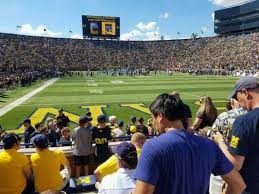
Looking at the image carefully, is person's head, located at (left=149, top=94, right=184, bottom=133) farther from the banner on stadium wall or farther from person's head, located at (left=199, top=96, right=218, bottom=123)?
the banner on stadium wall

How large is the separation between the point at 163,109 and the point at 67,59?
93647mm

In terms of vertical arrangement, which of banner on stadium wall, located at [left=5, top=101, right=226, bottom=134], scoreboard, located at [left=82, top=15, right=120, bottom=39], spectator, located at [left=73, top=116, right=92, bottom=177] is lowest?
banner on stadium wall, located at [left=5, top=101, right=226, bottom=134]

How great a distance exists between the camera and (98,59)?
99.6 m

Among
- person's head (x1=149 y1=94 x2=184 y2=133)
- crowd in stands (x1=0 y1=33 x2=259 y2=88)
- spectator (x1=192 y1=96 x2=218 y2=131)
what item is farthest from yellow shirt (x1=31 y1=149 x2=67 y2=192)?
crowd in stands (x1=0 y1=33 x2=259 y2=88)

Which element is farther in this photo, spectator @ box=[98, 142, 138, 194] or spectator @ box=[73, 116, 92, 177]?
spectator @ box=[73, 116, 92, 177]

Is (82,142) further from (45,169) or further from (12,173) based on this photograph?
(12,173)

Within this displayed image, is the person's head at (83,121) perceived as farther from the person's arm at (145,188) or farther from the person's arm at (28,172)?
the person's arm at (145,188)

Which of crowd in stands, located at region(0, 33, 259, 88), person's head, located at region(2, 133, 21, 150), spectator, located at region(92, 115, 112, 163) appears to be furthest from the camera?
crowd in stands, located at region(0, 33, 259, 88)

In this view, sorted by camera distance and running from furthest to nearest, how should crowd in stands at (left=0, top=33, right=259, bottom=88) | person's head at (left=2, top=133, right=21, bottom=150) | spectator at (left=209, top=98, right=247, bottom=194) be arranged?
crowd in stands at (left=0, top=33, right=259, bottom=88) < person's head at (left=2, top=133, right=21, bottom=150) < spectator at (left=209, top=98, right=247, bottom=194)

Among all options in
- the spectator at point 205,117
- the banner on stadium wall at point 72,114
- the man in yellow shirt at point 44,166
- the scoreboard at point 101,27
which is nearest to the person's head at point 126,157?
the man in yellow shirt at point 44,166

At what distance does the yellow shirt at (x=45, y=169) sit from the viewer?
5.68 meters

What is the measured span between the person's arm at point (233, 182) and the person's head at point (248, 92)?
34.0 inches

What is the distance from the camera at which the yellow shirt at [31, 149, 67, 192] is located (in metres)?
5.68

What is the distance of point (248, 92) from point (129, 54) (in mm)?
104945
